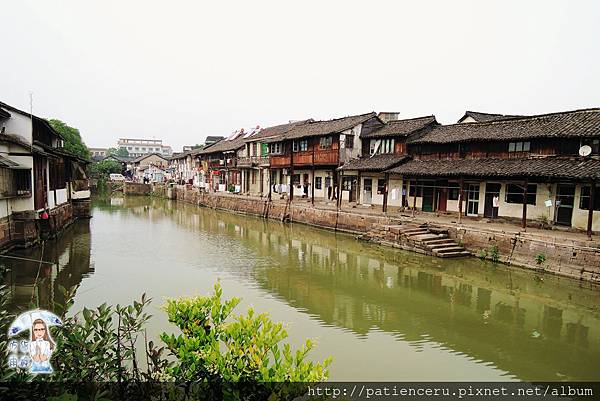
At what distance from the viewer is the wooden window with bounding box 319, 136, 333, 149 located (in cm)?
3128

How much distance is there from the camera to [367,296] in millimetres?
A: 13789

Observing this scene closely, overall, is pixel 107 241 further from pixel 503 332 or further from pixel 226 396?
pixel 226 396

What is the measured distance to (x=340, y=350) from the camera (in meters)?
9.33

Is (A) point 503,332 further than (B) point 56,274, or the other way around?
(B) point 56,274

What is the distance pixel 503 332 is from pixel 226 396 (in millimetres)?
9783

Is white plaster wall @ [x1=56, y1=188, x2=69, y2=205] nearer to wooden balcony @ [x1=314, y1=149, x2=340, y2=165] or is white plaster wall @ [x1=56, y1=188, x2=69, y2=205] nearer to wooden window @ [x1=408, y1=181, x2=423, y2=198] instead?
wooden balcony @ [x1=314, y1=149, x2=340, y2=165]

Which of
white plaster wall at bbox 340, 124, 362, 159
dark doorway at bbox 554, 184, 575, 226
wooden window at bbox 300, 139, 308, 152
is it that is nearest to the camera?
dark doorway at bbox 554, 184, 575, 226

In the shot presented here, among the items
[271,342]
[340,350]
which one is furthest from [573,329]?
[271,342]

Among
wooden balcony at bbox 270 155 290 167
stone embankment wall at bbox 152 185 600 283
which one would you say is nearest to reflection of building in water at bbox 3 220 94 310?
stone embankment wall at bbox 152 185 600 283

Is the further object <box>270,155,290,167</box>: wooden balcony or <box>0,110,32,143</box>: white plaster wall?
<box>270,155,290,167</box>: wooden balcony

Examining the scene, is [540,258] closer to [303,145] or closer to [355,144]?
[355,144]

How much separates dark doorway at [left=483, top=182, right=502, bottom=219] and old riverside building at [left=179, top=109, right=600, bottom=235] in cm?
6

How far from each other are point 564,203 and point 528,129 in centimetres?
424

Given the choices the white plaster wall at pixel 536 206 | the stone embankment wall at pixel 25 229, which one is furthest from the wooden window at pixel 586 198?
the stone embankment wall at pixel 25 229
